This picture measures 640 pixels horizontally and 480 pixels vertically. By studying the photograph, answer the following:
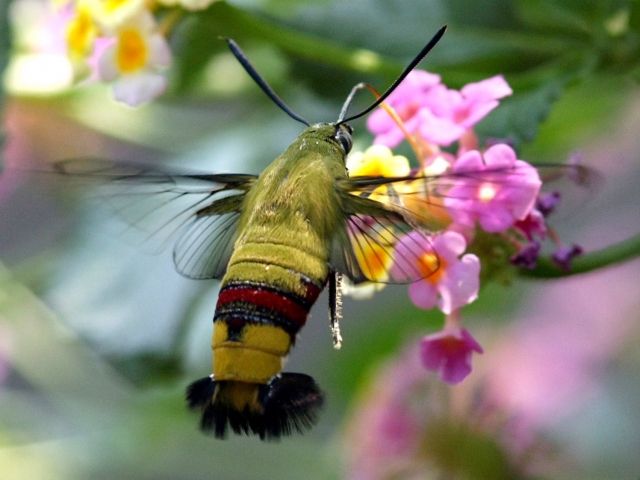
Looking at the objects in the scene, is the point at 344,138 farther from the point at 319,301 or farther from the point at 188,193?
the point at 319,301

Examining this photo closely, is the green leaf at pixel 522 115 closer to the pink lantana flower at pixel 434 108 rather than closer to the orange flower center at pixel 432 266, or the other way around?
the pink lantana flower at pixel 434 108

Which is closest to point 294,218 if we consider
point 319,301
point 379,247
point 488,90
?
point 379,247

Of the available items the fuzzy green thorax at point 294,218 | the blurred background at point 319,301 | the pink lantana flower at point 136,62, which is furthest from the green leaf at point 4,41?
the fuzzy green thorax at point 294,218

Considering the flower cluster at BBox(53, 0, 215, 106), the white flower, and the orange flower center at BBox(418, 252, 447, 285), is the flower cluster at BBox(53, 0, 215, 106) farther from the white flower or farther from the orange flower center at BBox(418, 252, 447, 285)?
the orange flower center at BBox(418, 252, 447, 285)

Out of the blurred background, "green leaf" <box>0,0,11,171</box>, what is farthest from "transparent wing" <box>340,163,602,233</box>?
"green leaf" <box>0,0,11,171</box>

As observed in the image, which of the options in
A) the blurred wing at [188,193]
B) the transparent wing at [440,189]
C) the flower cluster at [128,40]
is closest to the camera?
the transparent wing at [440,189]
